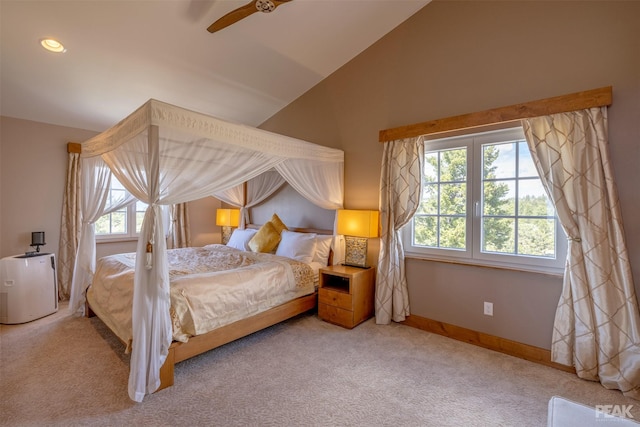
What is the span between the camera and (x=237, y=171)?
2.70 metres

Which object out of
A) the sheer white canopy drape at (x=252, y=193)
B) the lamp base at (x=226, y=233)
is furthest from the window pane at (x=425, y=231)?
the lamp base at (x=226, y=233)

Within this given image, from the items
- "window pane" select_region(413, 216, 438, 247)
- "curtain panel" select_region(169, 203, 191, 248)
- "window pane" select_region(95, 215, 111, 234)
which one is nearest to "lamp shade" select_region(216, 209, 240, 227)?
"curtain panel" select_region(169, 203, 191, 248)

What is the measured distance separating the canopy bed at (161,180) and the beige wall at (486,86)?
0.86m

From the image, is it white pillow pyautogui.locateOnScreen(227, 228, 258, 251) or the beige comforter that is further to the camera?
white pillow pyautogui.locateOnScreen(227, 228, 258, 251)

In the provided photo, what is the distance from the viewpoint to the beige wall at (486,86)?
2150 millimetres

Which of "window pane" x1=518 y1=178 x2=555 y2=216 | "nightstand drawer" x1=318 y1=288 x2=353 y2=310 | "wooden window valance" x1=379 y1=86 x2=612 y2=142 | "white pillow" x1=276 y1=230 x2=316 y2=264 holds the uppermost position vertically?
"wooden window valance" x1=379 y1=86 x2=612 y2=142

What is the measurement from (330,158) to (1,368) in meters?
3.53

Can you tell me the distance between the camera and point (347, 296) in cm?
314

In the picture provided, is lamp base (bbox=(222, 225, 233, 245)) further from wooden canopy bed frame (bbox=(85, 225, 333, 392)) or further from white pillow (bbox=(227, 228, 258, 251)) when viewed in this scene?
wooden canopy bed frame (bbox=(85, 225, 333, 392))

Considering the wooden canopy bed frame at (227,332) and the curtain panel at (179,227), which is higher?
the curtain panel at (179,227)

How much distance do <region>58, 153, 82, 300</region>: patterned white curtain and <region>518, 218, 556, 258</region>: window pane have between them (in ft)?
17.3

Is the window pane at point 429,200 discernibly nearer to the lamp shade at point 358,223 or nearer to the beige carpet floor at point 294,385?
the lamp shade at point 358,223

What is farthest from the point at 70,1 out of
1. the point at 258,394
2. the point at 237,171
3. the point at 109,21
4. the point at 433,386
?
the point at 433,386

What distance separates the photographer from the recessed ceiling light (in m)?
2.72
